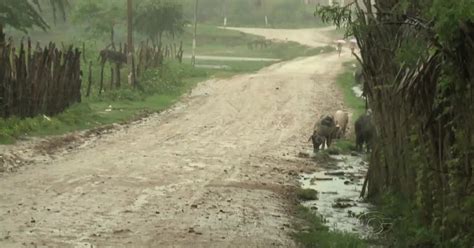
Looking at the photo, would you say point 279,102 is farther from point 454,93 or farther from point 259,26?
point 259,26

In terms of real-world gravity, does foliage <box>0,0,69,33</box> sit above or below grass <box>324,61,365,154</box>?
above

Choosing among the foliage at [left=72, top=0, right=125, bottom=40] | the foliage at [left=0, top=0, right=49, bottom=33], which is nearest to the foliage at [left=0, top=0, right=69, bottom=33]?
the foliage at [left=0, top=0, right=49, bottom=33]

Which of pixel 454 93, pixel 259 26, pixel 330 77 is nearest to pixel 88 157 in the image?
pixel 454 93

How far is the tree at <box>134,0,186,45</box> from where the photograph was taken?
43031mm

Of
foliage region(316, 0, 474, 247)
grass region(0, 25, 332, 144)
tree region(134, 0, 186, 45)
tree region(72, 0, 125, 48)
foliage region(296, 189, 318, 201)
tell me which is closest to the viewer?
foliage region(316, 0, 474, 247)

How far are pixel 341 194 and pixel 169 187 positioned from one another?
297cm

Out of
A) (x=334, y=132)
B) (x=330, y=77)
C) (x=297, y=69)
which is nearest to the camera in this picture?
(x=334, y=132)

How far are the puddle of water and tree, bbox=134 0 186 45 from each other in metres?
27.4

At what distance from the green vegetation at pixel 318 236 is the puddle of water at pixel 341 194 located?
0.75 feet

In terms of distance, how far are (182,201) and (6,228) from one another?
3.03 meters

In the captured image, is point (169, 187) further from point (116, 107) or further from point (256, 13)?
point (256, 13)

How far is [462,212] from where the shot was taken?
7.74m

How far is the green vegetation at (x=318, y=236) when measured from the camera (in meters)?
9.24

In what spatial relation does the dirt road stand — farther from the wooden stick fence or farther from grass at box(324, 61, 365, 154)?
the wooden stick fence
